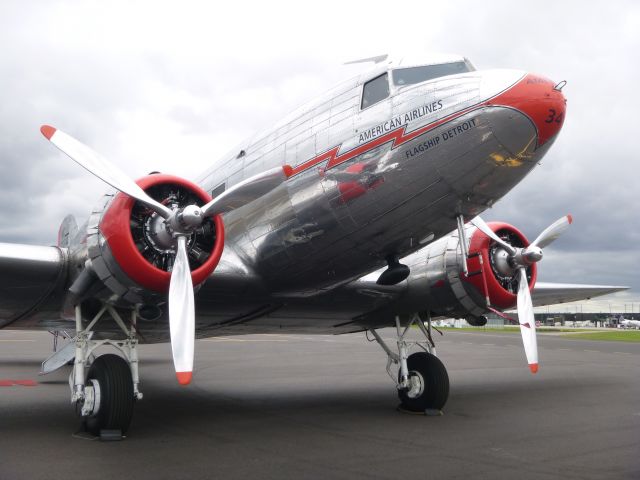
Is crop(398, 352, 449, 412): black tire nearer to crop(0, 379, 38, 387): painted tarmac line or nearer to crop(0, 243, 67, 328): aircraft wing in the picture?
crop(0, 243, 67, 328): aircraft wing

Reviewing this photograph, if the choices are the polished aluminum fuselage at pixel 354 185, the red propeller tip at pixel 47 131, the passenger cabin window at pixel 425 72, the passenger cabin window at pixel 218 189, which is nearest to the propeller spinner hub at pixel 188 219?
the polished aluminum fuselage at pixel 354 185

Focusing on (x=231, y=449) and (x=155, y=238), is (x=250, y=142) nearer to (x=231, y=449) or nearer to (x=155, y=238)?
(x=155, y=238)

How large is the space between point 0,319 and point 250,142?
4674mm

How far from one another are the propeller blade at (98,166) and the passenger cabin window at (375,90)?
2.74 m

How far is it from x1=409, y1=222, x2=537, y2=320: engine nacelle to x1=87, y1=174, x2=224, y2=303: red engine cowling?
430 centimetres

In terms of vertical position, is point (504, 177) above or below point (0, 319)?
above

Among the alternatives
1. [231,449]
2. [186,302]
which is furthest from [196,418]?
[186,302]

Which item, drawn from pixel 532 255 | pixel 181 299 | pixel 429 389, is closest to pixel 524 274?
pixel 532 255

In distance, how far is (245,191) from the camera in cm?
668

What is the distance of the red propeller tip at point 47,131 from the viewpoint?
7102 mm

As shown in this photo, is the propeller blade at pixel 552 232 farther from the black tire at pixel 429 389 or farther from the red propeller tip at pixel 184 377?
the red propeller tip at pixel 184 377

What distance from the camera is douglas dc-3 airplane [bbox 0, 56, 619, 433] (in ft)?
21.0

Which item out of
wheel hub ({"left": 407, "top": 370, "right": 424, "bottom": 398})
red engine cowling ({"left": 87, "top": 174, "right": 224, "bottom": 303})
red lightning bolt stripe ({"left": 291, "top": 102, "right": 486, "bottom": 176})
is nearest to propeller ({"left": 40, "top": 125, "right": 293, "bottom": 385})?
red engine cowling ({"left": 87, "top": 174, "right": 224, "bottom": 303})

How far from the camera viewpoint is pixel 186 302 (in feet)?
21.6
